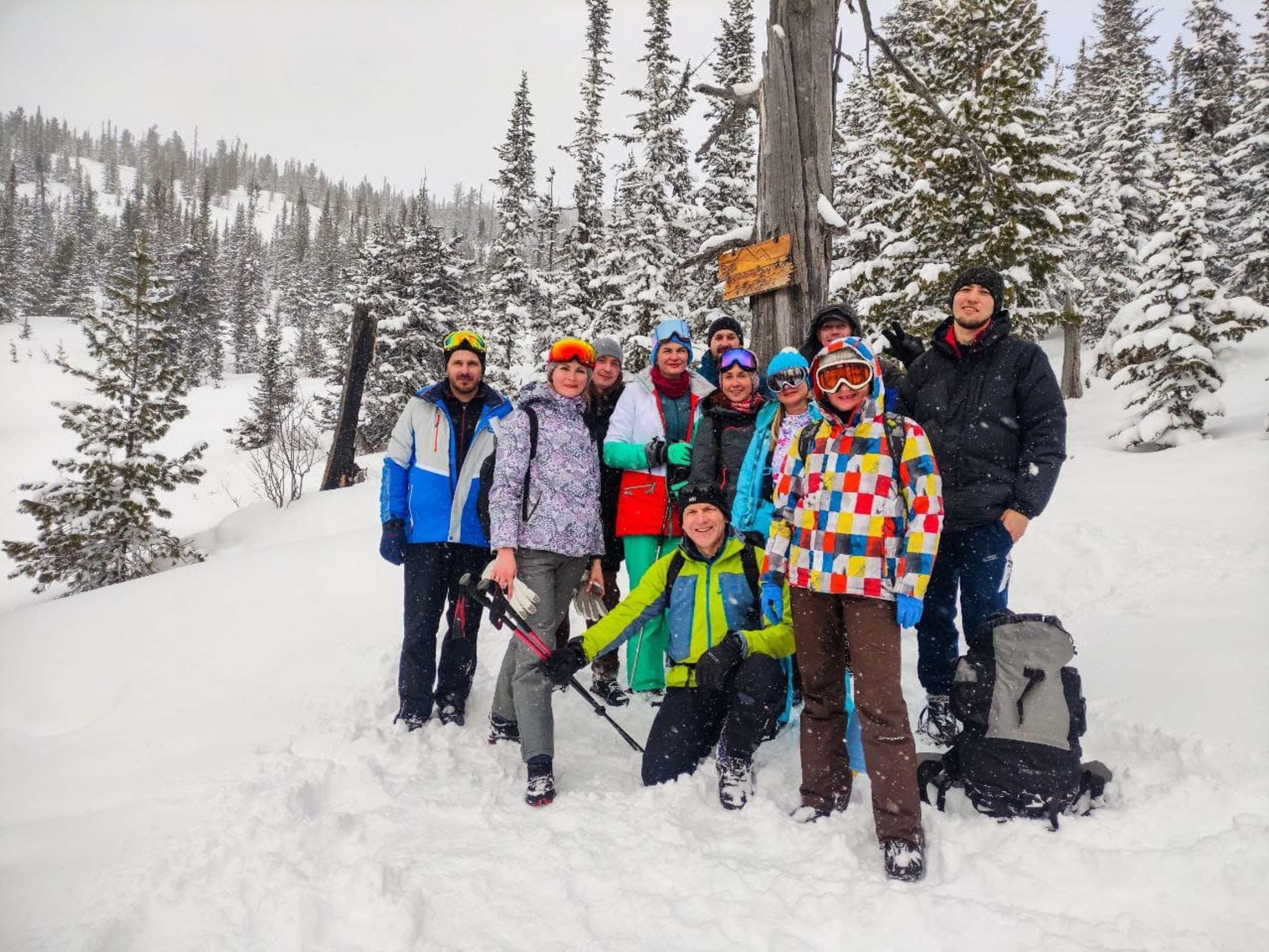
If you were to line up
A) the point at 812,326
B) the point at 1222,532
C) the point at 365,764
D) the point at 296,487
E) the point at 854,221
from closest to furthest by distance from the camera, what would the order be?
the point at 365,764
the point at 812,326
the point at 1222,532
the point at 296,487
the point at 854,221

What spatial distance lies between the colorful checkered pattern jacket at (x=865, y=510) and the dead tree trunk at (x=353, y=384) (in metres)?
11.7

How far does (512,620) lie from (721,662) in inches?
48.1

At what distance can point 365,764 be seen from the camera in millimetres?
3648

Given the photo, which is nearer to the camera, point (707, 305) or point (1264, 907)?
point (1264, 907)

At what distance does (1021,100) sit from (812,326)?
13333 mm

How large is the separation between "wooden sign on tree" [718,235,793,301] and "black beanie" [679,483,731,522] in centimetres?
178

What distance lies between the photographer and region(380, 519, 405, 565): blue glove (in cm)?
407

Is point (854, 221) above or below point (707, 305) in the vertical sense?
above

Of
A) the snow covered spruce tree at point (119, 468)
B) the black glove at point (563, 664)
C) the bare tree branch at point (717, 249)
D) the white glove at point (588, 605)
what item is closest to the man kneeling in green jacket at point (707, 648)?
the black glove at point (563, 664)

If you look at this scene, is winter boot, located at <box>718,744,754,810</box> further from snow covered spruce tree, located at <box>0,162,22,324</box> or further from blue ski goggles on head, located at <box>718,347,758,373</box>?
A: snow covered spruce tree, located at <box>0,162,22,324</box>

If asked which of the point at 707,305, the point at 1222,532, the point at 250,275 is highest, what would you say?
the point at 250,275

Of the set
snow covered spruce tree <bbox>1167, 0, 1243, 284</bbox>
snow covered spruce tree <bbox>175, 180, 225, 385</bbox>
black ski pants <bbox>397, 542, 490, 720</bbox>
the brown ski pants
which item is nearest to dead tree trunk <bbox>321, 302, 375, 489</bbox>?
black ski pants <bbox>397, 542, 490, 720</bbox>

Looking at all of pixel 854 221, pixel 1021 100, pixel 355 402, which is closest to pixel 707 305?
pixel 854 221

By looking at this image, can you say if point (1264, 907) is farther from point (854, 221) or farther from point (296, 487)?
point (854, 221)
